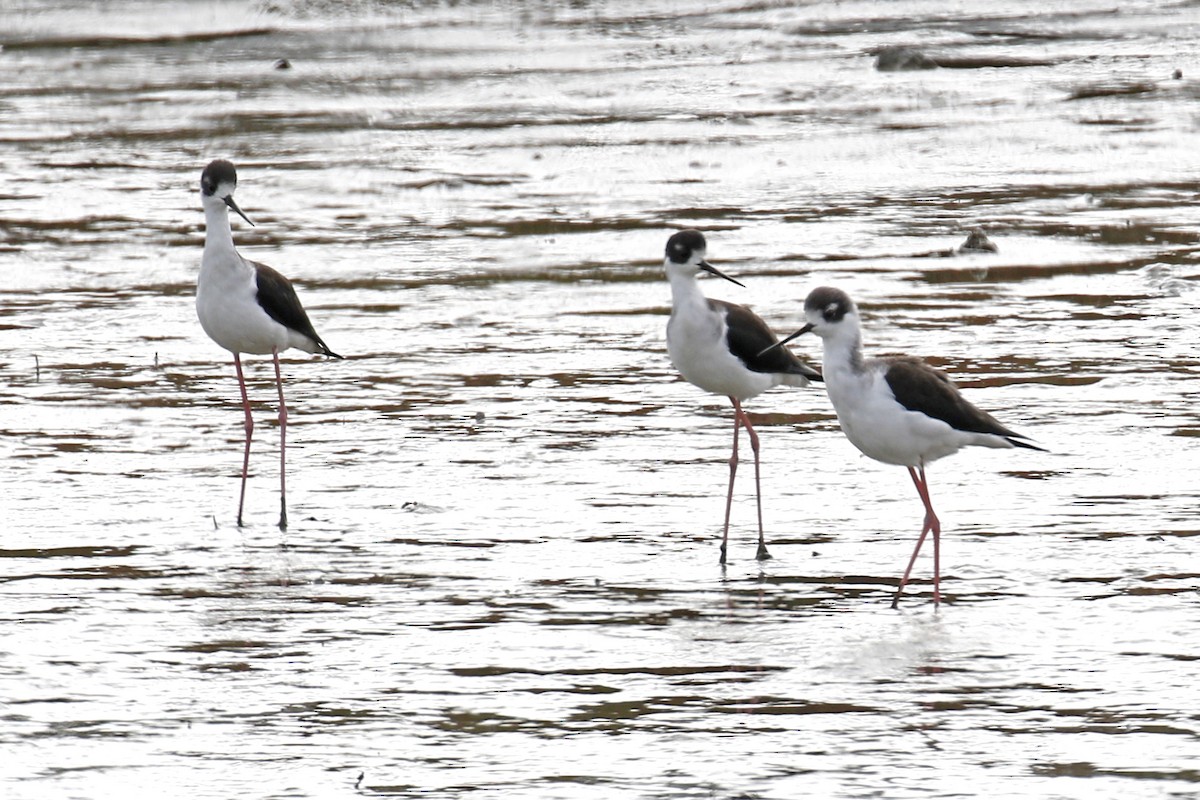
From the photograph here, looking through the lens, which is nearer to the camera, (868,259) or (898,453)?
(898,453)

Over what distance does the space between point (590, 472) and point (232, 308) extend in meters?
1.85

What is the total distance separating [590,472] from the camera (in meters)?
9.84

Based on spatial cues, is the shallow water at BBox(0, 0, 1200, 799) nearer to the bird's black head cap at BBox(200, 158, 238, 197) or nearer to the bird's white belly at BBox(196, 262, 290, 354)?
the bird's white belly at BBox(196, 262, 290, 354)

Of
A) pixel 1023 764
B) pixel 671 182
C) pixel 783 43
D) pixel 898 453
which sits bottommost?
pixel 1023 764

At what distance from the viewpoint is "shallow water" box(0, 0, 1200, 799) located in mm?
6477

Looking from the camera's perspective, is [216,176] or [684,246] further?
[216,176]

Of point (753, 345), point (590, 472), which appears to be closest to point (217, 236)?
point (590, 472)

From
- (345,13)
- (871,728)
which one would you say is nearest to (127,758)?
(871,728)

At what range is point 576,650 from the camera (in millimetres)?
7324

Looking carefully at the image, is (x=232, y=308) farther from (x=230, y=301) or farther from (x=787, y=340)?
(x=787, y=340)

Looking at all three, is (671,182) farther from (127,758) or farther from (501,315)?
(127,758)

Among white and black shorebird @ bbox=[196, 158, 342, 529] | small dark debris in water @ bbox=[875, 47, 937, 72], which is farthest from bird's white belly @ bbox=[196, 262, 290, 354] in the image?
small dark debris in water @ bbox=[875, 47, 937, 72]

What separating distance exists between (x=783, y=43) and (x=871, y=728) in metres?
21.9

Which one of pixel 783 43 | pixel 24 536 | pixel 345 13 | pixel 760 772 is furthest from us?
pixel 345 13
